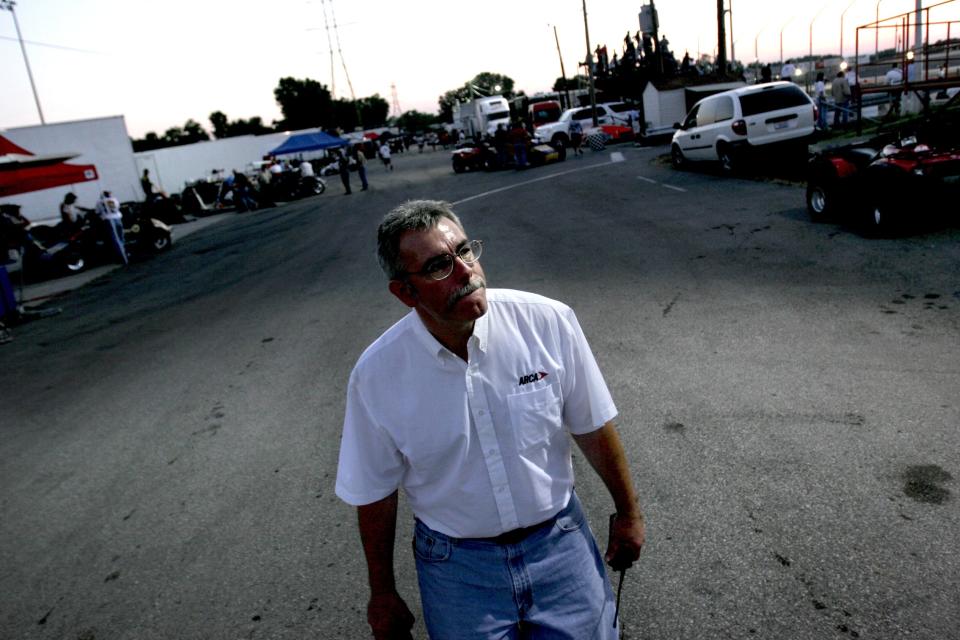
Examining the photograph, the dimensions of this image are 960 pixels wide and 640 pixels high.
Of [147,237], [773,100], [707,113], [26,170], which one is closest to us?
[26,170]

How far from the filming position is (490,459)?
185 cm

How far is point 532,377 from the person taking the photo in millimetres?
1898

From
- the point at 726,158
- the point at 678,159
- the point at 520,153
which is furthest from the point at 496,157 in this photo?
the point at 726,158

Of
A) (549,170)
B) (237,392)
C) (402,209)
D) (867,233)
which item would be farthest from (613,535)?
(549,170)

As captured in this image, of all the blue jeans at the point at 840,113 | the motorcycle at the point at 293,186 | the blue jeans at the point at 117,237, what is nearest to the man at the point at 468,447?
the blue jeans at the point at 117,237

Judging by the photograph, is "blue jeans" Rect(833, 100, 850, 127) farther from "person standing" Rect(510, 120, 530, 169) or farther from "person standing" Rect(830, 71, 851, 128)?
"person standing" Rect(510, 120, 530, 169)

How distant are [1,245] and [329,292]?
8437mm

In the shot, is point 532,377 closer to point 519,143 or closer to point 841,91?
point 841,91

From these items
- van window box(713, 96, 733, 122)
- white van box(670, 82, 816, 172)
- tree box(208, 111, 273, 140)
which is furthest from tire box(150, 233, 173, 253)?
tree box(208, 111, 273, 140)

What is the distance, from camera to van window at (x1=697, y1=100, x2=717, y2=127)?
598 inches

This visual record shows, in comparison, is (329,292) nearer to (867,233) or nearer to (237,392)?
(237,392)

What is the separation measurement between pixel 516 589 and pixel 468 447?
43 centimetres

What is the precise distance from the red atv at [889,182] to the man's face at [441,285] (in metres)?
8.04

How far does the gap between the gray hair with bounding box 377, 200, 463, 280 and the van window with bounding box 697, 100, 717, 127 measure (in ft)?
49.2
